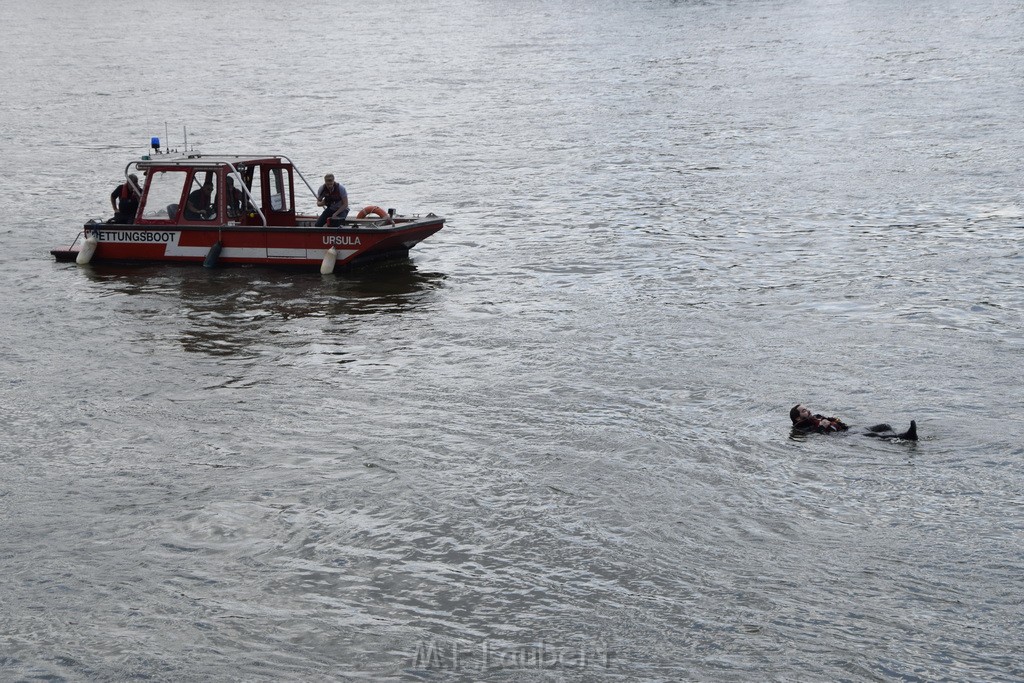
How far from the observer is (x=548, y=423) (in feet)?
50.9

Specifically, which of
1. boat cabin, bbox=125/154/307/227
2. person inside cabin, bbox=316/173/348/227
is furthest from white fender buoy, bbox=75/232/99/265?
person inside cabin, bbox=316/173/348/227

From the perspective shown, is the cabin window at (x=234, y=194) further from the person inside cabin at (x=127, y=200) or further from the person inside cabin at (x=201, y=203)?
the person inside cabin at (x=127, y=200)

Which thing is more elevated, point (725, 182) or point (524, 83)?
point (524, 83)

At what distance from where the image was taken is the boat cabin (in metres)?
23.7

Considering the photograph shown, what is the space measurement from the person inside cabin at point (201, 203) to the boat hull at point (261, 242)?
0.36 metres

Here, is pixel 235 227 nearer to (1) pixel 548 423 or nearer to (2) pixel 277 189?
(2) pixel 277 189

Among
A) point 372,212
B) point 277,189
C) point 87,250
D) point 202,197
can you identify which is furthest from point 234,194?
point 87,250

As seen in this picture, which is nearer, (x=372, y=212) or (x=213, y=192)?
(x=372, y=212)

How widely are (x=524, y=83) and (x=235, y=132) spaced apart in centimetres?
1346

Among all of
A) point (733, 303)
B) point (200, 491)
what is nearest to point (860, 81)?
point (733, 303)

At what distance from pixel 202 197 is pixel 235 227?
37.7 inches

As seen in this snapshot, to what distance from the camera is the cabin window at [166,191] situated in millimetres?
24031

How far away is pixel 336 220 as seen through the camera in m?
23.5

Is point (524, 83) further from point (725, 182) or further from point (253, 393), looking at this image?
point (253, 393)
